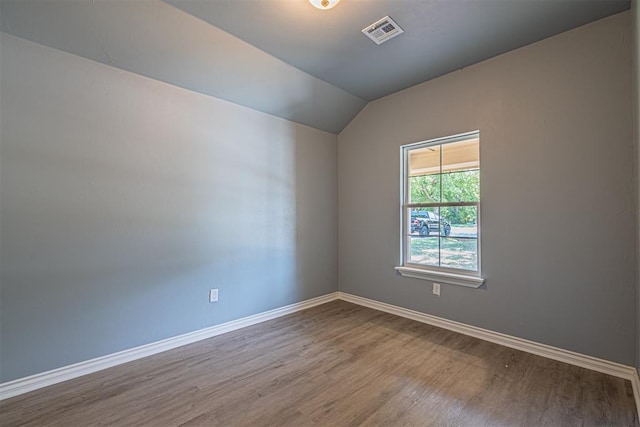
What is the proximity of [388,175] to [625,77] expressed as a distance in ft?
6.73

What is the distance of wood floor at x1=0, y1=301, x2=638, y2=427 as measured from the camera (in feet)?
5.39

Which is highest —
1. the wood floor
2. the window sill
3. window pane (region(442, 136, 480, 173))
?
window pane (region(442, 136, 480, 173))

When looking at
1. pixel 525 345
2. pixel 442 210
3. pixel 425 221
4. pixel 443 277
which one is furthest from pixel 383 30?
pixel 525 345

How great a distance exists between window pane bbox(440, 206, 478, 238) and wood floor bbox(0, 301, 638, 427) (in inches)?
40.5

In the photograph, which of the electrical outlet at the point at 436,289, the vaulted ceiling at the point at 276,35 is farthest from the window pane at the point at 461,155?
the electrical outlet at the point at 436,289

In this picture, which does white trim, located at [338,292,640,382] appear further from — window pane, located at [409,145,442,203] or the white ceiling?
the white ceiling

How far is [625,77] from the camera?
204 centimetres

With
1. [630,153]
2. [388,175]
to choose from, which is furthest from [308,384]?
[630,153]

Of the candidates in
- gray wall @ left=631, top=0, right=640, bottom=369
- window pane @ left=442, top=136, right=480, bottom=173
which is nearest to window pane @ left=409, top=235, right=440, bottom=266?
window pane @ left=442, top=136, right=480, bottom=173

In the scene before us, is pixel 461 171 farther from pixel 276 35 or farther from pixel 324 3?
pixel 276 35

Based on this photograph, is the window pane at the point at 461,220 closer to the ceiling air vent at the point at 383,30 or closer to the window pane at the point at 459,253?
the window pane at the point at 459,253

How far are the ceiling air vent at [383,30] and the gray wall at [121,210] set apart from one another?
1435mm

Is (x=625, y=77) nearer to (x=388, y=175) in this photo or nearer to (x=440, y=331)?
(x=388, y=175)

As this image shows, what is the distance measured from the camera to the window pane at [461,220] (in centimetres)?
283
